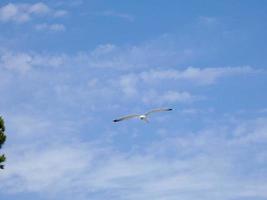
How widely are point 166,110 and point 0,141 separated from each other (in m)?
16.5

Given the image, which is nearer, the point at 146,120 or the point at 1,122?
the point at 146,120

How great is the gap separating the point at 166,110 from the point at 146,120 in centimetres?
413

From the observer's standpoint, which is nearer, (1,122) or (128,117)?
(128,117)

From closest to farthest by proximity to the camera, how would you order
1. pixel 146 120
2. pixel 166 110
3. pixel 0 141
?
pixel 166 110, pixel 146 120, pixel 0 141

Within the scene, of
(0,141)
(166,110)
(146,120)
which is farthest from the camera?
(0,141)

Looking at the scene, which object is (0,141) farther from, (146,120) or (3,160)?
(146,120)

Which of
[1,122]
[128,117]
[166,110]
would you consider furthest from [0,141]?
[166,110]

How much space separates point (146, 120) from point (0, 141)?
1375 centimetres

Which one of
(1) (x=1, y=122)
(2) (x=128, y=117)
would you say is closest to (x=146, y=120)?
(2) (x=128, y=117)

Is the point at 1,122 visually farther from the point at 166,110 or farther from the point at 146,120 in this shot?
the point at 166,110

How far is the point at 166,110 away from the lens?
34.3 meters

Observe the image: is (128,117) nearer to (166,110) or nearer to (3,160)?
(166,110)

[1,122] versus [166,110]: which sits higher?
[1,122]

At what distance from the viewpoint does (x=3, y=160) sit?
136 ft
